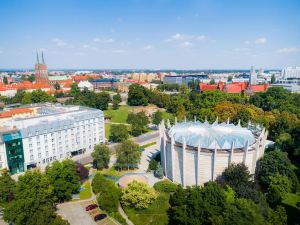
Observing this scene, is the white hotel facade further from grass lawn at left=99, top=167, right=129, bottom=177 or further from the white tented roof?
the white tented roof

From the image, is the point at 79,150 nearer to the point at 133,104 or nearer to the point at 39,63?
the point at 133,104

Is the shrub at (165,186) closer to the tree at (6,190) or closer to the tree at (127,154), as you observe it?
the tree at (127,154)

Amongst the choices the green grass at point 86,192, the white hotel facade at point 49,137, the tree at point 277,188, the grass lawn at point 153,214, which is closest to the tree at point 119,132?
the white hotel facade at point 49,137

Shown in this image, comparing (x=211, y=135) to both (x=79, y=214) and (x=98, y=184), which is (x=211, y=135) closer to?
(x=98, y=184)

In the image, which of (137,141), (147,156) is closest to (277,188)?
(147,156)

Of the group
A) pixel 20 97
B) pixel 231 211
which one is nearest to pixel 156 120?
pixel 231 211
